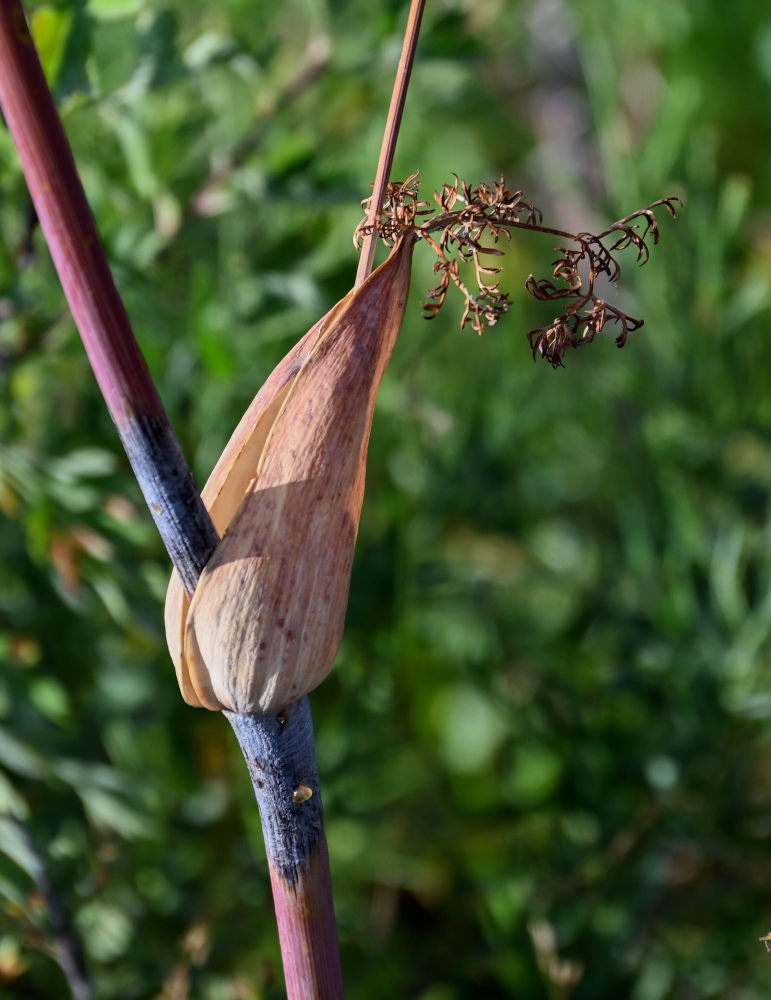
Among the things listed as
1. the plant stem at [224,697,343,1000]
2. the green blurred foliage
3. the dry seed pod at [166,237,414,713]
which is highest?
the green blurred foliage

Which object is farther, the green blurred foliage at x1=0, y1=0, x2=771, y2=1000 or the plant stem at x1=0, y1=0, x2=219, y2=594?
the green blurred foliage at x1=0, y1=0, x2=771, y2=1000

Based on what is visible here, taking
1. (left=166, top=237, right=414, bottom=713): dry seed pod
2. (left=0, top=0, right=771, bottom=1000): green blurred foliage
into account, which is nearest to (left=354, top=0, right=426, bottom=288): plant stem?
(left=166, top=237, right=414, bottom=713): dry seed pod

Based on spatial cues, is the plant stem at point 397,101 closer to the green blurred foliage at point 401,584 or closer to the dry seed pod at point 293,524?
the dry seed pod at point 293,524

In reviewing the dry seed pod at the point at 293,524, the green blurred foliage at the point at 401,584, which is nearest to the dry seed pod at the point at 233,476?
the dry seed pod at the point at 293,524

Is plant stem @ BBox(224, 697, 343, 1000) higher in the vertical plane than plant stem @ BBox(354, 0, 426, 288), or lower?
lower

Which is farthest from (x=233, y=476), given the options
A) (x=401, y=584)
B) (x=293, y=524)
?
(x=401, y=584)

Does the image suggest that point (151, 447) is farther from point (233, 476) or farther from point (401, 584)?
point (401, 584)

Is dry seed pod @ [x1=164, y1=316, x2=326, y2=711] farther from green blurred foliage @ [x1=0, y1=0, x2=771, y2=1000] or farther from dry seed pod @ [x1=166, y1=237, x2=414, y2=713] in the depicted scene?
green blurred foliage @ [x1=0, y1=0, x2=771, y2=1000]

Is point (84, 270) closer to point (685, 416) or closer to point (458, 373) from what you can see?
point (685, 416)

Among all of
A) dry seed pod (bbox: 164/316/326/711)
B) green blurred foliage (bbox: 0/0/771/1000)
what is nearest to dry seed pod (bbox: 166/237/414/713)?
dry seed pod (bbox: 164/316/326/711)
